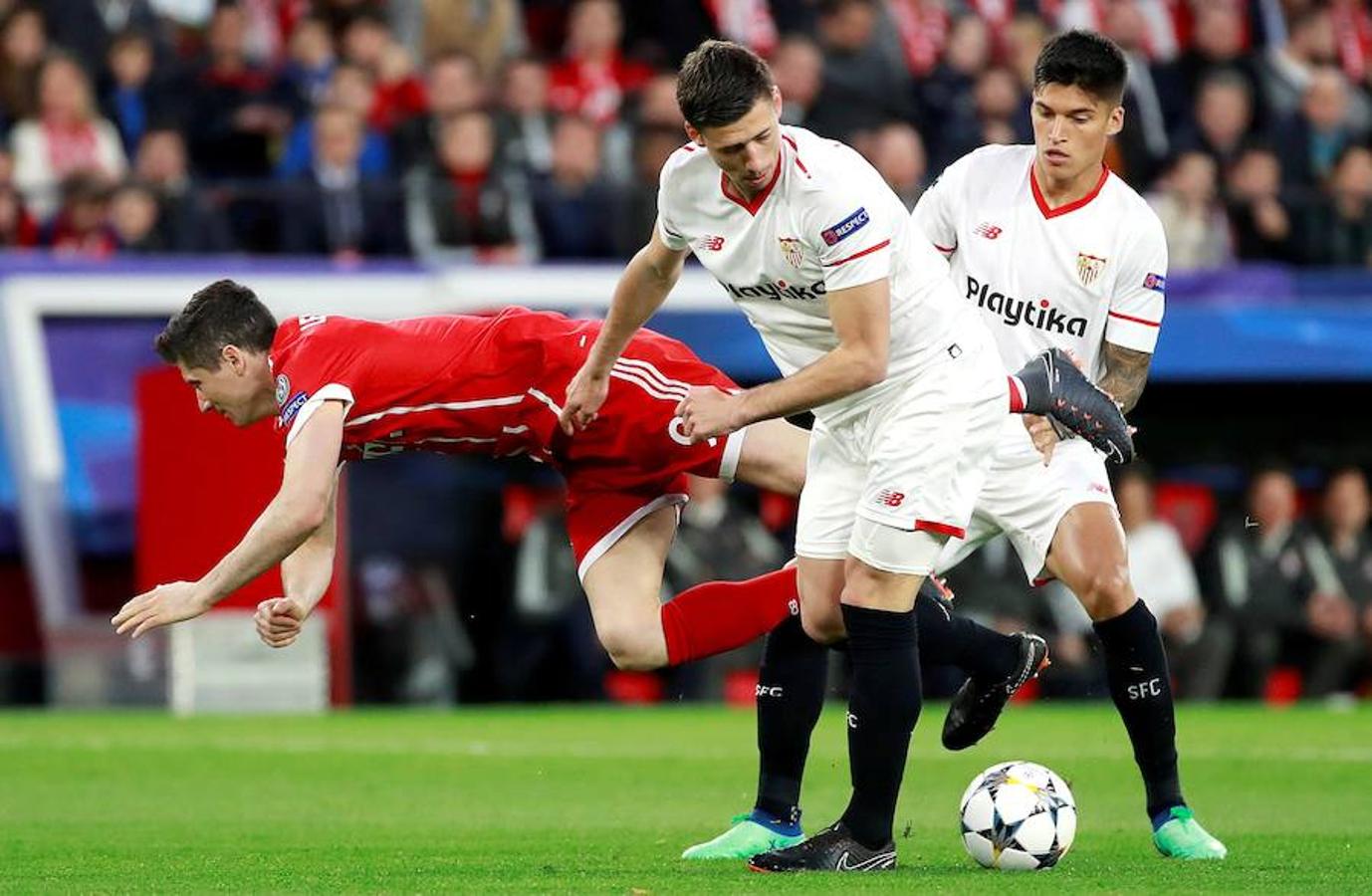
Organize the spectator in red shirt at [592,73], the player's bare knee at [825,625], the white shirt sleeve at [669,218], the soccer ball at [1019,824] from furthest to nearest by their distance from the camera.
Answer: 1. the spectator in red shirt at [592,73]
2. the player's bare knee at [825,625]
3. the soccer ball at [1019,824]
4. the white shirt sleeve at [669,218]

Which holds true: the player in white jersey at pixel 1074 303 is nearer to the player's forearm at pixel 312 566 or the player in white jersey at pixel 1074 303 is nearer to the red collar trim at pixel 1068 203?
the red collar trim at pixel 1068 203

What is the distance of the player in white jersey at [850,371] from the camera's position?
266 inches

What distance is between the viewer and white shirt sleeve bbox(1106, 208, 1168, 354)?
7.94 meters

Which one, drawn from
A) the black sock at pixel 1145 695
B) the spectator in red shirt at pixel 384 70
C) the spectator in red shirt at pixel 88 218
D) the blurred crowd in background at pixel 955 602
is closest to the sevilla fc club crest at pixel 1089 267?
the black sock at pixel 1145 695

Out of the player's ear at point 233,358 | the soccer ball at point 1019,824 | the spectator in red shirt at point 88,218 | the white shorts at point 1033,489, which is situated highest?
the spectator in red shirt at point 88,218

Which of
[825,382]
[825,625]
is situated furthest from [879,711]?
[825,382]

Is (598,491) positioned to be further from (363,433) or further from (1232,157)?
(1232,157)

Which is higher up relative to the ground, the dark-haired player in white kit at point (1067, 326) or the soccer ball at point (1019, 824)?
the dark-haired player in white kit at point (1067, 326)

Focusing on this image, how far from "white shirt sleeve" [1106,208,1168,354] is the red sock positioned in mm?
1292

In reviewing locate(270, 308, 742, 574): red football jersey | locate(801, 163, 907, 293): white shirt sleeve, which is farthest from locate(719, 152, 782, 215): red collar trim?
locate(270, 308, 742, 574): red football jersey

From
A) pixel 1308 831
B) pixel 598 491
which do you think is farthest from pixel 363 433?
pixel 1308 831

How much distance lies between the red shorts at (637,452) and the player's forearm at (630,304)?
389 millimetres

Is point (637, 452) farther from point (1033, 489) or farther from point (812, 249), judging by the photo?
point (812, 249)

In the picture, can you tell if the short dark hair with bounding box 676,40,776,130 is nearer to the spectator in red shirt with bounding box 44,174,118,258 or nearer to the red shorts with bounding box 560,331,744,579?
the red shorts with bounding box 560,331,744,579
